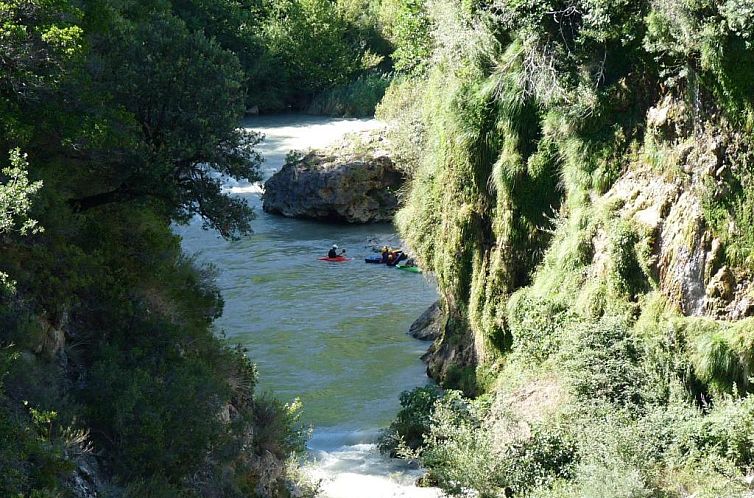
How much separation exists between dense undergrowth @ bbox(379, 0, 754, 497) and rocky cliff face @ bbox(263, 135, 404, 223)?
18.0 metres

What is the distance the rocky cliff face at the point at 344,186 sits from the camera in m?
38.9

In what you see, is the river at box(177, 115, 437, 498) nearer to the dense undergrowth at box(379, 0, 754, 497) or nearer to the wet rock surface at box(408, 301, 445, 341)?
the wet rock surface at box(408, 301, 445, 341)

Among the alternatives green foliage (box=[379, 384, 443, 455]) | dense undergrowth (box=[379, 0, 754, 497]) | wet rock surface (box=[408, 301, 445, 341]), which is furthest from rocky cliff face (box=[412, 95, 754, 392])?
wet rock surface (box=[408, 301, 445, 341])

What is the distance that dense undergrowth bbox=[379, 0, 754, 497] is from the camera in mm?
14547

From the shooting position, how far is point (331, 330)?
87.1 ft

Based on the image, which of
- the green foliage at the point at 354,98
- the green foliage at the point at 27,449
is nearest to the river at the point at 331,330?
the green foliage at the point at 27,449

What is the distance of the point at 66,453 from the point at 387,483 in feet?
23.8

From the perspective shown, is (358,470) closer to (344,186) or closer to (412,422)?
(412,422)

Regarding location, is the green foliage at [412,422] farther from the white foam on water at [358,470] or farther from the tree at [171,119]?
the tree at [171,119]

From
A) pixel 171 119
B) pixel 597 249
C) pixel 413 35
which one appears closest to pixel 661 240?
pixel 597 249

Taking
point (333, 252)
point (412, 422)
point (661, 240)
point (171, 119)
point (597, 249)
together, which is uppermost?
point (171, 119)

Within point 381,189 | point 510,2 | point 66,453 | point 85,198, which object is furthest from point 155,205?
point 381,189

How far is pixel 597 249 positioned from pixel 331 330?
10.7 m

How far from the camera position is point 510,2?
18.1 m
